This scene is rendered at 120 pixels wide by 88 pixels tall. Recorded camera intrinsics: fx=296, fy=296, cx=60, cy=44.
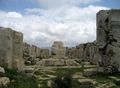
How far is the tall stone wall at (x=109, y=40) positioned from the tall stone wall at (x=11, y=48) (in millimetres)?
4531

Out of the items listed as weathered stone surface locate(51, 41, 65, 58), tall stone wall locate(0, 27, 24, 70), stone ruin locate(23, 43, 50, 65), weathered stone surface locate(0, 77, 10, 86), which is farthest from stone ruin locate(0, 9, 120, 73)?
weathered stone surface locate(51, 41, 65, 58)

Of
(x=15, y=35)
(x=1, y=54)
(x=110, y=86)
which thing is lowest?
(x=110, y=86)

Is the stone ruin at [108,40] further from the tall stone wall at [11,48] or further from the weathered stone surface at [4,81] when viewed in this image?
the weathered stone surface at [4,81]

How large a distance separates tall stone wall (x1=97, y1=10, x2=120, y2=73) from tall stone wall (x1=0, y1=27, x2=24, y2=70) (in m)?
4.53

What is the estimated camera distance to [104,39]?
1659 centimetres

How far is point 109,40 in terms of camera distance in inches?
637

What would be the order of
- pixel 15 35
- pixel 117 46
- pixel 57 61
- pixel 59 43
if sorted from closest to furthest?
1. pixel 15 35
2. pixel 117 46
3. pixel 57 61
4. pixel 59 43

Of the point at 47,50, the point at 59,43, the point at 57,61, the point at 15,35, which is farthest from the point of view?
the point at 47,50

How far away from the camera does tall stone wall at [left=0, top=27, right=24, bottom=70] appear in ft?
44.5

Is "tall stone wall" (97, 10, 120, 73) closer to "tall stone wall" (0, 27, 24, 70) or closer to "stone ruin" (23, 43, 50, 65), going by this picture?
"tall stone wall" (0, 27, 24, 70)

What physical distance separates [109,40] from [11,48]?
545cm

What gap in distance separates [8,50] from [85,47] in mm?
20304

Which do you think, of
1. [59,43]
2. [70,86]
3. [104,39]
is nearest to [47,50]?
[59,43]

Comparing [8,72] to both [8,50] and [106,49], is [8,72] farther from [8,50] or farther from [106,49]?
[106,49]
